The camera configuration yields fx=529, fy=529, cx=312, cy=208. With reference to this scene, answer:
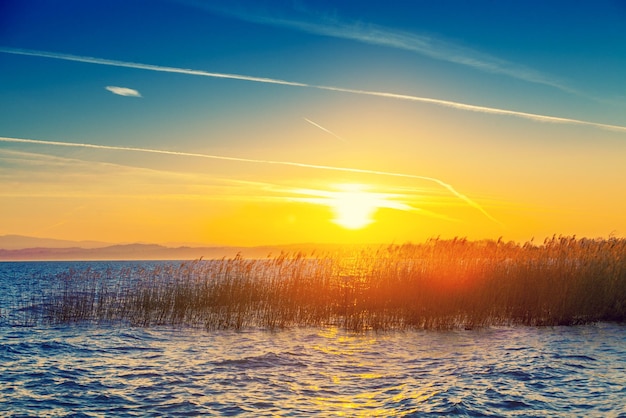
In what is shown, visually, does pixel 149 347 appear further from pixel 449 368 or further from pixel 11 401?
pixel 449 368

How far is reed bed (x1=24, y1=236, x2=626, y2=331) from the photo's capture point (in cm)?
2045

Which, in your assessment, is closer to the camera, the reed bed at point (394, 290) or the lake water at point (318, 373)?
the lake water at point (318, 373)

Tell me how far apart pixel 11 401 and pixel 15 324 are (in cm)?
1289

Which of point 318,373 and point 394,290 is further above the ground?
point 394,290

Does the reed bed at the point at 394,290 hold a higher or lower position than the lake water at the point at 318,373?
higher

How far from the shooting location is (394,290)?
69.3 ft

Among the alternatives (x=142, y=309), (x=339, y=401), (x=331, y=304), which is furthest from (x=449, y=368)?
(x=142, y=309)

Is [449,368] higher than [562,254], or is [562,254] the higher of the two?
[562,254]

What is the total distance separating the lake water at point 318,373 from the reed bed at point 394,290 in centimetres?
116

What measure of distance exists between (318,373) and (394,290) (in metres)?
8.35

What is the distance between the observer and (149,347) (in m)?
17.0

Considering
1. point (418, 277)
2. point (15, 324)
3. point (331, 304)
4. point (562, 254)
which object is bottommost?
point (15, 324)

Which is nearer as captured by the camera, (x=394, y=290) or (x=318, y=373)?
(x=318, y=373)

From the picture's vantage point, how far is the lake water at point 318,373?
1030cm
